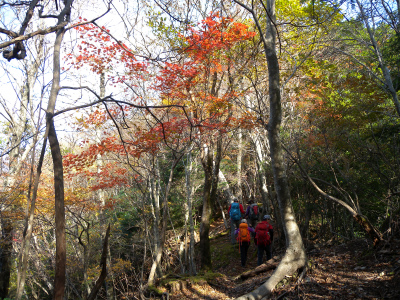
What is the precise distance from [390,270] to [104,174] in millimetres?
10950

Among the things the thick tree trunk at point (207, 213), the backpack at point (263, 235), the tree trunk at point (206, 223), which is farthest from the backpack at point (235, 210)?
the backpack at point (263, 235)

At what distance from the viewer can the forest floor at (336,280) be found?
4.22 meters

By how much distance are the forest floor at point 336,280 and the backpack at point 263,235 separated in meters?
1.32

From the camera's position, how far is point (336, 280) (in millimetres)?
4852

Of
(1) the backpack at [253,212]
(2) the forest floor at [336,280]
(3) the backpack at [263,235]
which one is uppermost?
(1) the backpack at [253,212]

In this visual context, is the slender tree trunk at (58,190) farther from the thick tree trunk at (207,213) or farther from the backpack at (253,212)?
the backpack at (253,212)

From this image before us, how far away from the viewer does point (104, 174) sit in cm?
1256

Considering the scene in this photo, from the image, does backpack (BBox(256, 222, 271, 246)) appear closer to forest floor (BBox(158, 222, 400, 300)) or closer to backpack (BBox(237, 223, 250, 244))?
backpack (BBox(237, 223, 250, 244))

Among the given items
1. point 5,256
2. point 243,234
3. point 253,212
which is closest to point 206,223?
point 243,234

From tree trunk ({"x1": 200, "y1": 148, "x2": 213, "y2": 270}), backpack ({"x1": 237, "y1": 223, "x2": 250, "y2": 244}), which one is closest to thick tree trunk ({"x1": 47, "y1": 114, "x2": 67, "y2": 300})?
tree trunk ({"x1": 200, "y1": 148, "x2": 213, "y2": 270})

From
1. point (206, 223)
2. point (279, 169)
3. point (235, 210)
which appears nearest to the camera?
point (279, 169)

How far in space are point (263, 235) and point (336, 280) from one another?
12.3 ft

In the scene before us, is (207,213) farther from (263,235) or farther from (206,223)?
(263,235)

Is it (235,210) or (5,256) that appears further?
(235,210)
